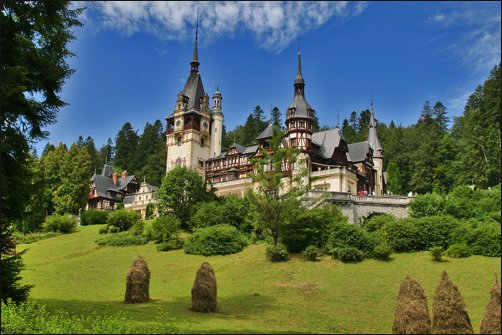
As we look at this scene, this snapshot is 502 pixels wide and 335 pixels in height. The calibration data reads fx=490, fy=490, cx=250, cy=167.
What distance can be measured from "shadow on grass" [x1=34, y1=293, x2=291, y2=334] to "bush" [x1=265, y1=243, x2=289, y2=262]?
10927mm

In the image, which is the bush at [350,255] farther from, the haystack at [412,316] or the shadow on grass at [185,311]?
the haystack at [412,316]

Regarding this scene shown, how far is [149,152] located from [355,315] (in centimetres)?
8908

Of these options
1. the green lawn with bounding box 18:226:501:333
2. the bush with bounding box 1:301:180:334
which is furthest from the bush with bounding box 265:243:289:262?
the bush with bounding box 1:301:180:334

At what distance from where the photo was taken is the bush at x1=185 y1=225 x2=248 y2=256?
139ft

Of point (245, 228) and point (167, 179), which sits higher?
point (167, 179)

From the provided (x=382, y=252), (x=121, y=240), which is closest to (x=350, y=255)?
(x=382, y=252)

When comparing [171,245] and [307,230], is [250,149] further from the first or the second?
[307,230]

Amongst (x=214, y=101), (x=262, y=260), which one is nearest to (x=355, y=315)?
(x=262, y=260)

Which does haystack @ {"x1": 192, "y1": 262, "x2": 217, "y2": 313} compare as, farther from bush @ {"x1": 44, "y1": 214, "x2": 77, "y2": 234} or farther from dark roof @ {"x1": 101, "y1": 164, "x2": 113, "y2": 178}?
dark roof @ {"x1": 101, "y1": 164, "x2": 113, "y2": 178}

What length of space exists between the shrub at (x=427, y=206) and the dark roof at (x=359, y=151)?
2445cm

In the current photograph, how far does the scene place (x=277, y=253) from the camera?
3744 centimetres

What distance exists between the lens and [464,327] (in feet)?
53.8

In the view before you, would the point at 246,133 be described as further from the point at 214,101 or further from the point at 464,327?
the point at 464,327

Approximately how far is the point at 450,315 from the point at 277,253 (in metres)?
21.5
